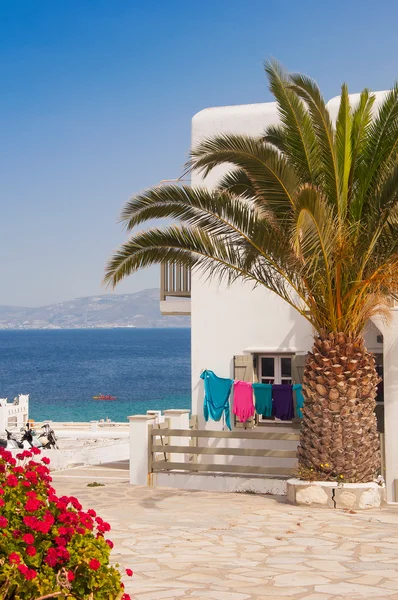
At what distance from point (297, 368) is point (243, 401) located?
3.98ft

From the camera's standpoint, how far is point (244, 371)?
15609 millimetres

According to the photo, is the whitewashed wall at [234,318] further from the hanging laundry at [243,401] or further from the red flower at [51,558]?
the red flower at [51,558]

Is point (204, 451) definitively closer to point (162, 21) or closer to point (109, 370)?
point (162, 21)

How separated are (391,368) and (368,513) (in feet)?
8.97

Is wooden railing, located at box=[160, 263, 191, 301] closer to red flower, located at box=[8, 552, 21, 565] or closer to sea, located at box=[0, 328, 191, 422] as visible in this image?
red flower, located at box=[8, 552, 21, 565]

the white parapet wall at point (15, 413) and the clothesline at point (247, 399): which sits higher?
the clothesline at point (247, 399)

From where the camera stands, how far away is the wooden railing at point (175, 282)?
56.9ft

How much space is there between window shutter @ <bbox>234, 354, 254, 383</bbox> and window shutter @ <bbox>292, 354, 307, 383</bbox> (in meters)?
0.84

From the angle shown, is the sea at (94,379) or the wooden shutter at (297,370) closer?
the wooden shutter at (297,370)

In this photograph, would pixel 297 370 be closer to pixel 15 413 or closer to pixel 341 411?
pixel 341 411

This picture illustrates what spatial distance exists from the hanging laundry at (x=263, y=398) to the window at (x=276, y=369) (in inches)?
26.2

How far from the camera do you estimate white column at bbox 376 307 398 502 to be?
1270 cm

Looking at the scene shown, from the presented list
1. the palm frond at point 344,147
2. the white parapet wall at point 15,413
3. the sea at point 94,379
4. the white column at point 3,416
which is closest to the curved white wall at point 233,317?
the palm frond at point 344,147

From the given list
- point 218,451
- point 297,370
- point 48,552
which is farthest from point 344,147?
point 48,552
